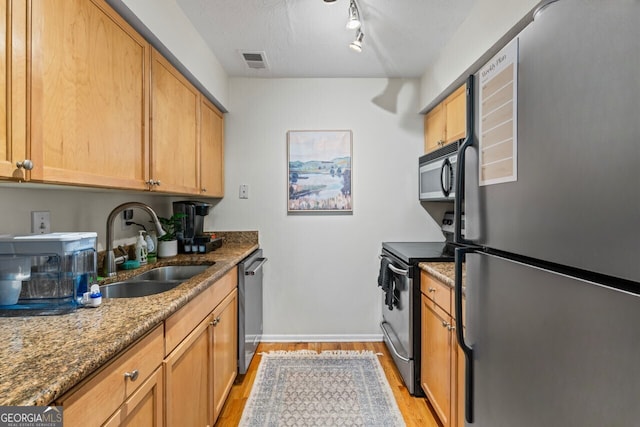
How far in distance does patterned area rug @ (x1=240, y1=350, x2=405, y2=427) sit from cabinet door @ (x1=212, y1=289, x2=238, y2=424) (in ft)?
0.68

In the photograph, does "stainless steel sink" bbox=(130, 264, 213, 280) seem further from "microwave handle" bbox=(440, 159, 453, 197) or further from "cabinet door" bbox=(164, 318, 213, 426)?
"microwave handle" bbox=(440, 159, 453, 197)

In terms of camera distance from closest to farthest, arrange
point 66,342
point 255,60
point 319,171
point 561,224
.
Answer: point 561,224, point 66,342, point 255,60, point 319,171

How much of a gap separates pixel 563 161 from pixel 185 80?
2.11 metres

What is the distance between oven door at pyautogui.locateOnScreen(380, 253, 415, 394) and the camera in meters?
2.06

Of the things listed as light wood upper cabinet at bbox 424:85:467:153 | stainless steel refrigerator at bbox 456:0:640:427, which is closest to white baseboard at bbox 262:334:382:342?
light wood upper cabinet at bbox 424:85:467:153

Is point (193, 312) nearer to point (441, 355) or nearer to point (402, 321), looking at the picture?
point (441, 355)

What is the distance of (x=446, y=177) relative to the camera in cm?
221

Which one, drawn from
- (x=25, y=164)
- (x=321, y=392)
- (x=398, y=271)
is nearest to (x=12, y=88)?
(x=25, y=164)

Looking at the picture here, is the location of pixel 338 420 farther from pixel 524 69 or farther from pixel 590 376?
pixel 524 69

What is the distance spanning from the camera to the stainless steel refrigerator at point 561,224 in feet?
1.71

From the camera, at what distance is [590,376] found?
575 mm

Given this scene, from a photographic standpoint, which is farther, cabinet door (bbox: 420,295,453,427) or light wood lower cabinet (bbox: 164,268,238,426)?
cabinet door (bbox: 420,295,453,427)

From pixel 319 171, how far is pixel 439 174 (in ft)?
3.43

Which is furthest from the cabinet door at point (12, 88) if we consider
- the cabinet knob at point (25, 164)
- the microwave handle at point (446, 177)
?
the microwave handle at point (446, 177)
